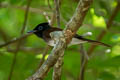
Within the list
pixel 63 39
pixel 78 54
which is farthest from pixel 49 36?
pixel 63 39

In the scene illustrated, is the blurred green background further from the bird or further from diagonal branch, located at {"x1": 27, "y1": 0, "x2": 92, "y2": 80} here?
diagonal branch, located at {"x1": 27, "y1": 0, "x2": 92, "y2": 80}

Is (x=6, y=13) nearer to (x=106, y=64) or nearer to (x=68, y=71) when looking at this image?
(x=68, y=71)

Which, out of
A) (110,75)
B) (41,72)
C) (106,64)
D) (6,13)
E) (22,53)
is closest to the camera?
(41,72)

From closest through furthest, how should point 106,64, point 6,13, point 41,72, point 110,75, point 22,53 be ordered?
point 41,72 → point 106,64 → point 110,75 → point 22,53 → point 6,13

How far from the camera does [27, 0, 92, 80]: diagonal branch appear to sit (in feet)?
8.93

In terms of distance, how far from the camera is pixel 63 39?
9.39 feet

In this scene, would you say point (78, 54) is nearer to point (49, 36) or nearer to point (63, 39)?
point (49, 36)

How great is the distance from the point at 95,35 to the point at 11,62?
1.51m

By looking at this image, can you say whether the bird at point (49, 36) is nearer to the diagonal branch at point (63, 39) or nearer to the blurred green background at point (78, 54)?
the blurred green background at point (78, 54)

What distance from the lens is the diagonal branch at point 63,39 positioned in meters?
2.72

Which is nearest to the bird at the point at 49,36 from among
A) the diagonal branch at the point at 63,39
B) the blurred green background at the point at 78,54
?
the blurred green background at the point at 78,54

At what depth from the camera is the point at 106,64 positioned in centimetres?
449

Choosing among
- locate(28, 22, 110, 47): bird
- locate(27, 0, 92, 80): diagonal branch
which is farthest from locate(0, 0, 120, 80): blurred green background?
locate(27, 0, 92, 80): diagonal branch

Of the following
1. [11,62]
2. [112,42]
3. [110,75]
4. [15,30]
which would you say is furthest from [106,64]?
[15,30]
